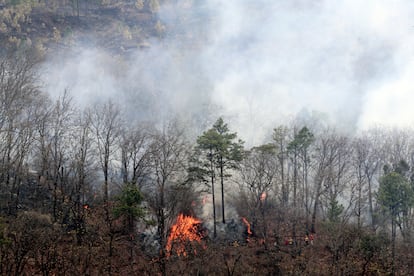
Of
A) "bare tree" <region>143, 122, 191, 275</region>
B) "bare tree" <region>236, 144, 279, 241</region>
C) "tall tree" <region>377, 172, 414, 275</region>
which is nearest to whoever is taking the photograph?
"bare tree" <region>143, 122, 191, 275</region>

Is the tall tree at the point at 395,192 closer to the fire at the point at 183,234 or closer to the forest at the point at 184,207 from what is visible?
the forest at the point at 184,207

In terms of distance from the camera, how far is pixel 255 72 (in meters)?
71.5

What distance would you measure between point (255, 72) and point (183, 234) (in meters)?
52.5

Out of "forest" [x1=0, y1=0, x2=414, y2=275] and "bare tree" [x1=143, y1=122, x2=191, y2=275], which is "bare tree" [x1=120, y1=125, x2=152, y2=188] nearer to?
"forest" [x1=0, y1=0, x2=414, y2=275]

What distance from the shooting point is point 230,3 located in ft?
335

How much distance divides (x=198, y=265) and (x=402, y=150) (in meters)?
27.4

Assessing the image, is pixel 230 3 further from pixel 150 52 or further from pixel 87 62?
pixel 87 62

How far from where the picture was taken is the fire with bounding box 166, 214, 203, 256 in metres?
25.2

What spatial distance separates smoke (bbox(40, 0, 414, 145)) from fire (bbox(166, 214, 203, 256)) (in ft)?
87.0

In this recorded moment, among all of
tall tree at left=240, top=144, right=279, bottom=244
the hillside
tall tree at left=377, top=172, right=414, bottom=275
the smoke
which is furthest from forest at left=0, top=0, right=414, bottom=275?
the hillside

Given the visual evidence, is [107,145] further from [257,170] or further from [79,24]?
[79,24]

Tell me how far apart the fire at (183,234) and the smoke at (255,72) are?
26.5 metres

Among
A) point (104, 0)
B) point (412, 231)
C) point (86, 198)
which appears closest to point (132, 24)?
point (104, 0)

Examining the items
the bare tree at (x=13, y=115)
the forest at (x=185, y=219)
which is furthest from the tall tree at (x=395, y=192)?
the bare tree at (x=13, y=115)
